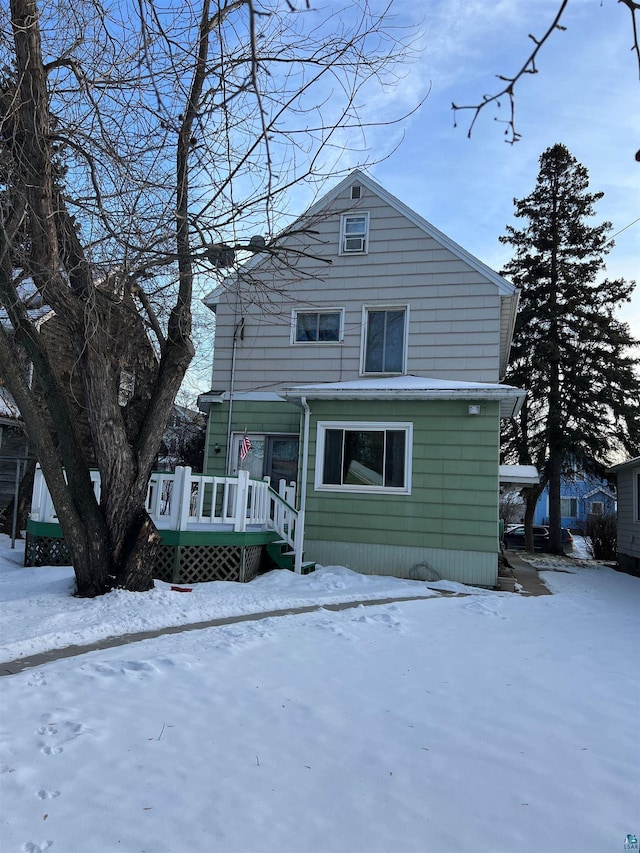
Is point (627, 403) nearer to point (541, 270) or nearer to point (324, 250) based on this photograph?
point (541, 270)

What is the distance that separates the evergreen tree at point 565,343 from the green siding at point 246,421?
11924 millimetres

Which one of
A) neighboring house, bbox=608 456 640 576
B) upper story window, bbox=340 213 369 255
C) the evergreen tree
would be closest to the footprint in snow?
upper story window, bbox=340 213 369 255

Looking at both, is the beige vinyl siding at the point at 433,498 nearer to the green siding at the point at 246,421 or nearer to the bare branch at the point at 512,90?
the green siding at the point at 246,421

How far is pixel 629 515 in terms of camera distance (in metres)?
15.9

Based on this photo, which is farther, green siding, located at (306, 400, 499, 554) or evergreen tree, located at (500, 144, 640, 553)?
evergreen tree, located at (500, 144, 640, 553)

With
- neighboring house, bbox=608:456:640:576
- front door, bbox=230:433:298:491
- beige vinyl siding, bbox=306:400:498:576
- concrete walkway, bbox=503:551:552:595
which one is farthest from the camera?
neighboring house, bbox=608:456:640:576

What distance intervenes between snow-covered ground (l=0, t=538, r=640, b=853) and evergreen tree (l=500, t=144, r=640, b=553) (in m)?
15.9

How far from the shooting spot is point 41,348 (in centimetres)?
669

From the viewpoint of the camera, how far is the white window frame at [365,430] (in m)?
10.4

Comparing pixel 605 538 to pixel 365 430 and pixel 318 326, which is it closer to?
pixel 365 430

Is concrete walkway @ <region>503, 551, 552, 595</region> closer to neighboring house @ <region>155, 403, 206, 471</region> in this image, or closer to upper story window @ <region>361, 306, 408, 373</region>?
upper story window @ <region>361, 306, 408, 373</region>

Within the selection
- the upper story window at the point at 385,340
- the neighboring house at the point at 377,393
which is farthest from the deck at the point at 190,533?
the upper story window at the point at 385,340

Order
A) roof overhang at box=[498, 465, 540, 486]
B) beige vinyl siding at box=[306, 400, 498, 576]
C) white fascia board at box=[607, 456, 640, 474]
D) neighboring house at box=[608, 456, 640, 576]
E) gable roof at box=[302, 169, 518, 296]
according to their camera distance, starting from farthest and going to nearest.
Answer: roof overhang at box=[498, 465, 540, 486]
neighboring house at box=[608, 456, 640, 576]
white fascia board at box=[607, 456, 640, 474]
gable roof at box=[302, 169, 518, 296]
beige vinyl siding at box=[306, 400, 498, 576]

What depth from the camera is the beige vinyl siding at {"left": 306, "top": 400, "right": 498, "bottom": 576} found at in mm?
10055
